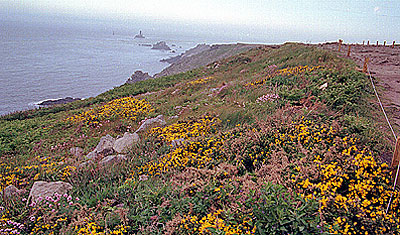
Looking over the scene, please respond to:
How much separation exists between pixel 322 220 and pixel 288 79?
25.3 feet

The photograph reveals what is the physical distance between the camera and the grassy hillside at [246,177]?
11.6 feet

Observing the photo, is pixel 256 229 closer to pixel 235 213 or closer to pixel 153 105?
pixel 235 213

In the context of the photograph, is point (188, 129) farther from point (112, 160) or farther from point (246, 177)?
point (246, 177)

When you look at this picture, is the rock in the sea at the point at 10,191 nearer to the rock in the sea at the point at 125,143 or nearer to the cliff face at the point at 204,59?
the rock in the sea at the point at 125,143

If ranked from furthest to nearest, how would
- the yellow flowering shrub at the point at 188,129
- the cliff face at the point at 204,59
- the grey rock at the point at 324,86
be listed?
the cliff face at the point at 204,59
the grey rock at the point at 324,86
the yellow flowering shrub at the point at 188,129

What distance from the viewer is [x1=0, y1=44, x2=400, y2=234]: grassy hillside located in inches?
139

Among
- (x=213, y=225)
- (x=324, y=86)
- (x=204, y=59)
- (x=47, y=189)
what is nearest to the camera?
(x=213, y=225)

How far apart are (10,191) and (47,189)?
1064 millimetres

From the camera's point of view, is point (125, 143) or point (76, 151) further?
point (76, 151)

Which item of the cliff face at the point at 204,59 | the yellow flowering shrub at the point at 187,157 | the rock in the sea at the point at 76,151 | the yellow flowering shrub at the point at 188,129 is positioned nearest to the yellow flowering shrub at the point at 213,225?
the yellow flowering shrub at the point at 187,157

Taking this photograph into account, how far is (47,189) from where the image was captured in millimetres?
5336

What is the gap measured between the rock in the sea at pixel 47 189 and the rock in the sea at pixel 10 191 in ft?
1.54

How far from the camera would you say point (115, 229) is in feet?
13.0

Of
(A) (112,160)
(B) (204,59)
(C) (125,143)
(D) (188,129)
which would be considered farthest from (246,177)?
(B) (204,59)
